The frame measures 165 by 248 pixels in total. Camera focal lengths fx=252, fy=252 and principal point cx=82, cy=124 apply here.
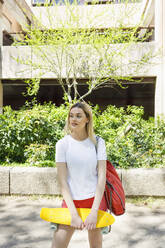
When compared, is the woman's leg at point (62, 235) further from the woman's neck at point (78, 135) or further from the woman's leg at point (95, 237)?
the woman's neck at point (78, 135)

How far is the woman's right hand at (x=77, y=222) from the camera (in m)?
1.69

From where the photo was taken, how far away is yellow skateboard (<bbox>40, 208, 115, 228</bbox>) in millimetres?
1730

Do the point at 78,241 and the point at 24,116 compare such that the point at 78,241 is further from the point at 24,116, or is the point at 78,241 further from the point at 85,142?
the point at 24,116

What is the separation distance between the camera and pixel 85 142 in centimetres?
198

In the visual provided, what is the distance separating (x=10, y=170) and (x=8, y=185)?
261 millimetres

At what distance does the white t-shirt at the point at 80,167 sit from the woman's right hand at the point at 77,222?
179 mm

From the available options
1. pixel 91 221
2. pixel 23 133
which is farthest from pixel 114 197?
pixel 23 133

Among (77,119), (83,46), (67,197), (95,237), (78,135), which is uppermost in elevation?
(83,46)

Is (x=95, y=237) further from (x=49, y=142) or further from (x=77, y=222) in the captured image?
(x=49, y=142)

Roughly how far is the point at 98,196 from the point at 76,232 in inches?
59.8

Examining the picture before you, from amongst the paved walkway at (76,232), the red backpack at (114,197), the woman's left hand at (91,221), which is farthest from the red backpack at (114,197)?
the paved walkway at (76,232)

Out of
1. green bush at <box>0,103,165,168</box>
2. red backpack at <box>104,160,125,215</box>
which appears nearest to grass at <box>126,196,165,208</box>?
green bush at <box>0,103,165,168</box>

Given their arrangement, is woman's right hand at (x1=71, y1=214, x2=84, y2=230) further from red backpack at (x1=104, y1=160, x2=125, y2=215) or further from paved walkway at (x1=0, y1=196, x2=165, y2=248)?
paved walkway at (x1=0, y1=196, x2=165, y2=248)

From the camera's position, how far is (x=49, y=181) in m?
4.33
